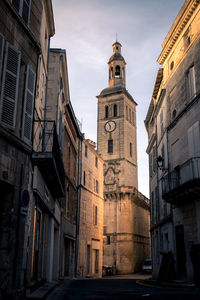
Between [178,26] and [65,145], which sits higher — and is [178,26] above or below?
above

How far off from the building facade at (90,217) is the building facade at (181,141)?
6.85 meters

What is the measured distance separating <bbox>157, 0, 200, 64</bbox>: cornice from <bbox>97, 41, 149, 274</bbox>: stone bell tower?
28.2m

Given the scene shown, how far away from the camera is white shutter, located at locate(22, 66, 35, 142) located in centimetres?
961

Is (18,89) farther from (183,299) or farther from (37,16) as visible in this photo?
(183,299)

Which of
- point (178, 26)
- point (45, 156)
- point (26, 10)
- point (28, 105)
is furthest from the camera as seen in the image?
point (178, 26)

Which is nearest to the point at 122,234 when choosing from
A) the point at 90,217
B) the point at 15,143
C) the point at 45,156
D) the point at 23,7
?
the point at 90,217

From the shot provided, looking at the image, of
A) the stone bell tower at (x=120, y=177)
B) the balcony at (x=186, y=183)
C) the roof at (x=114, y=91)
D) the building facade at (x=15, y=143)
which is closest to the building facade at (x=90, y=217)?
the balcony at (x=186, y=183)

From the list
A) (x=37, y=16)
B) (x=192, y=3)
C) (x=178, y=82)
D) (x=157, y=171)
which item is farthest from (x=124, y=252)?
(x=37, y=16)

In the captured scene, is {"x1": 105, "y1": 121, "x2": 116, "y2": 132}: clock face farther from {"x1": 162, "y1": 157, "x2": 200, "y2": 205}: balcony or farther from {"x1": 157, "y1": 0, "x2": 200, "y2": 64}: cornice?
{"x1": 162, "y1": 157, "x2": 200, "y2": 205}: balcony

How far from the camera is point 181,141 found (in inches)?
721

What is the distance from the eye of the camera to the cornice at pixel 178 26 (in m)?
17.7

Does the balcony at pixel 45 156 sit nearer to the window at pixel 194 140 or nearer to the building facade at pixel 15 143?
the building facade at pixel 15 143

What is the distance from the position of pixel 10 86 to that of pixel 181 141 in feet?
38.0

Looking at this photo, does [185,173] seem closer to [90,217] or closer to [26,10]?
[26,10]
